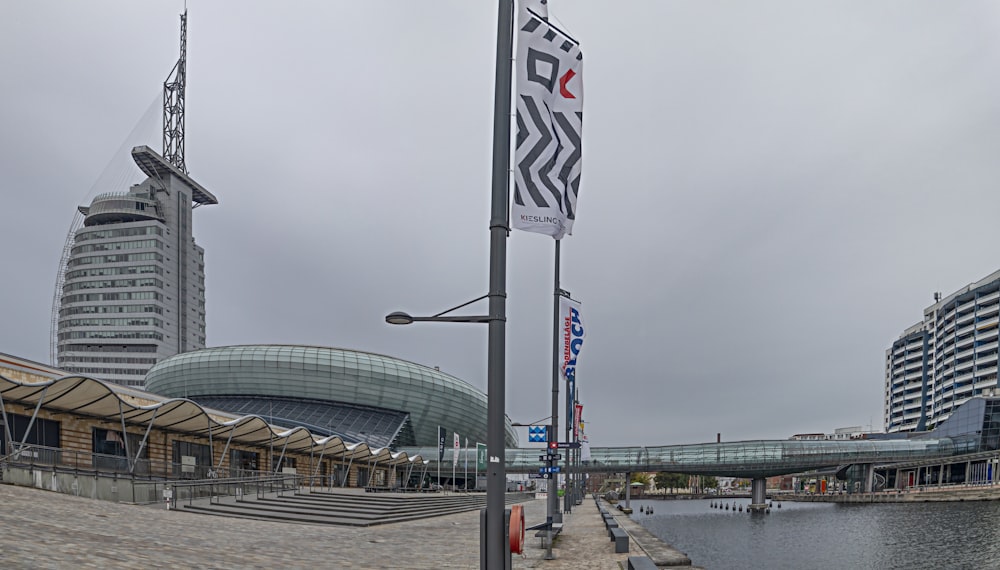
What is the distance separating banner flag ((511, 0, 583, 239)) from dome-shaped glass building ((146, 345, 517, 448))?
86693 millimetres

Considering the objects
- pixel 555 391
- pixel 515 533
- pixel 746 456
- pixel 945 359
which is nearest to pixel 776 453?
pixel 746 456

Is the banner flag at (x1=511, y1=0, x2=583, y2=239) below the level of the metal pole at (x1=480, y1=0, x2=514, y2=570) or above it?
above

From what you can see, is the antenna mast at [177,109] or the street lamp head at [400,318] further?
the antenna mast at [177,109]

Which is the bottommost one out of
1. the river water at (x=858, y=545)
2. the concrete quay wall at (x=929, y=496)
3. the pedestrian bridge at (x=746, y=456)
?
the concrete quay wall at (x=929, y=496)

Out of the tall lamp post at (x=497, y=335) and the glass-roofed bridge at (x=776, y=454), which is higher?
the tall lamp post at (x=497, y=335)

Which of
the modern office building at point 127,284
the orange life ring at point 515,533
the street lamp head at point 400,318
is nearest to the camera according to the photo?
the orange life ring at point 515,533

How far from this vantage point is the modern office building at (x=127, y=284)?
151750 millimetres

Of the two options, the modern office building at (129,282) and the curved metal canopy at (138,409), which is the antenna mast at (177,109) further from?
the curved metal canopy at (138,409)

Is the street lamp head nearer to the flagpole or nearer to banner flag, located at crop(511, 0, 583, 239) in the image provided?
banner flag, located at crop(511, 0, 583, 239)

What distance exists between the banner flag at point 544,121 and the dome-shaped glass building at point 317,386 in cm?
8669

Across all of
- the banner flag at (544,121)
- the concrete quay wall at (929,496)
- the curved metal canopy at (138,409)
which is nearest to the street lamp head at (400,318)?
the banner flag at (544,121)

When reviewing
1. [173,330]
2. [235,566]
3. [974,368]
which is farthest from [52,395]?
[974,368]

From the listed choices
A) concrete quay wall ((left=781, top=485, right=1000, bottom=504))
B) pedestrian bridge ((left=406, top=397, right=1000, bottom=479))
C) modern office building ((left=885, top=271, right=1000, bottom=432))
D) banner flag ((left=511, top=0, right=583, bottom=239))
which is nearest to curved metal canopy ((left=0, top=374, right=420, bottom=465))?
banner flag ((left=511, top=0, right=583, bottom=239))

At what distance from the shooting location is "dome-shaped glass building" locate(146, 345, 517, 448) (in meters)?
96.8
